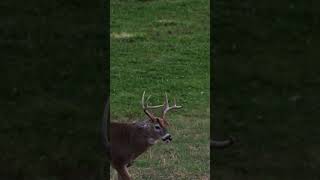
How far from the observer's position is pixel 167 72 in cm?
959

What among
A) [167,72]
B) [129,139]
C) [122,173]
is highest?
[167,72]

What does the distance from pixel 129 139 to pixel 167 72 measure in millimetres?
3528

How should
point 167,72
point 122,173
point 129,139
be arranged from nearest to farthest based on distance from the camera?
1. point 122,173
2. point 129,139
3. point 167,72

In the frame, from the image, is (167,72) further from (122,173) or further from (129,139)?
(122,173)

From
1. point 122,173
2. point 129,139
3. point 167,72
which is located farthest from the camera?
point 167,72

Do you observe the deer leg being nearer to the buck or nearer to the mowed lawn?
the buck

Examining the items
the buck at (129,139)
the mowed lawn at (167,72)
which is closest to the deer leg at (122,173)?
the buck at (129,139)

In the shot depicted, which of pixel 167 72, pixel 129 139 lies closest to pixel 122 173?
pixel 129 139

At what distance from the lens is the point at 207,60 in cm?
1007

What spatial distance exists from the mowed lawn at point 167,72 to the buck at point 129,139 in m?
0.34

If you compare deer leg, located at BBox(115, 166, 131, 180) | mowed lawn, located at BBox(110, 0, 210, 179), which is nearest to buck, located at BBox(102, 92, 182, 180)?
deer leg, located at BBox(115, 166, 131, 180)
